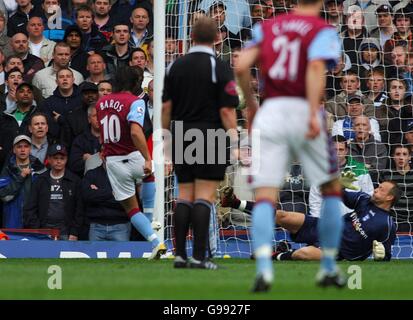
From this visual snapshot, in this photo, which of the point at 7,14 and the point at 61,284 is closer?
the point at 61,284

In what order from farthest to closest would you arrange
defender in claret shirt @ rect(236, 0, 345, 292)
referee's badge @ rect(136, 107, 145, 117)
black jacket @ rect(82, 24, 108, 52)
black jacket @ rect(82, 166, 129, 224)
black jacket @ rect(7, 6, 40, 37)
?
black jacket @ rect(7, 6, 40, 37)
black jacket @ rect(82, 24, 108, 52)
black jacket @ rect(82, 166, 129, 224)
referee's badge @ rect(136, 107, 145, 117)
defender in claret shirt @ rect(236, 0, 345, 292)

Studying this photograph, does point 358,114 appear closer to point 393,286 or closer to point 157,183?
point 157,183

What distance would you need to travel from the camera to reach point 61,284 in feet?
A: 27.8

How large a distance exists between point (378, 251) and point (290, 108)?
21.6 feet

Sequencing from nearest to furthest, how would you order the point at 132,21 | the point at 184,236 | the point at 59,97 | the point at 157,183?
the point at 184,236 < the point at 157,183 < the point at 59,97 < the point at 132,21

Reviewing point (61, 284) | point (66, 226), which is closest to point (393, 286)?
point (61, 284)

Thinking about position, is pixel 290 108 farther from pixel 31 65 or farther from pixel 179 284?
pixel 31 65

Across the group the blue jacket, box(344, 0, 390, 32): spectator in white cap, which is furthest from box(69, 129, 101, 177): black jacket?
box(344, 0, 390, 32): spectator in white cap

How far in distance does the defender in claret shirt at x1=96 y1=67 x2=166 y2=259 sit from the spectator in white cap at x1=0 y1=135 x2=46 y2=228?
216cm

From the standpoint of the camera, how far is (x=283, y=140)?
7656 millimetres

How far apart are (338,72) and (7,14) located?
551 centimetres

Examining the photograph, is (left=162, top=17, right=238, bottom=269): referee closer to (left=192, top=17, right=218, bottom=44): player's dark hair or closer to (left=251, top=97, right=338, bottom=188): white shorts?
(left=192, top=17, right=218, bottom=44): player's dark hair

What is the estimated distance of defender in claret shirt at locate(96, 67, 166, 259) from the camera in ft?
42.8

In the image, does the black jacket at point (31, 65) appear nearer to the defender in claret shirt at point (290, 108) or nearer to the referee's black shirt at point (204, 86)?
the referee's black shirt at point (204, 86)
